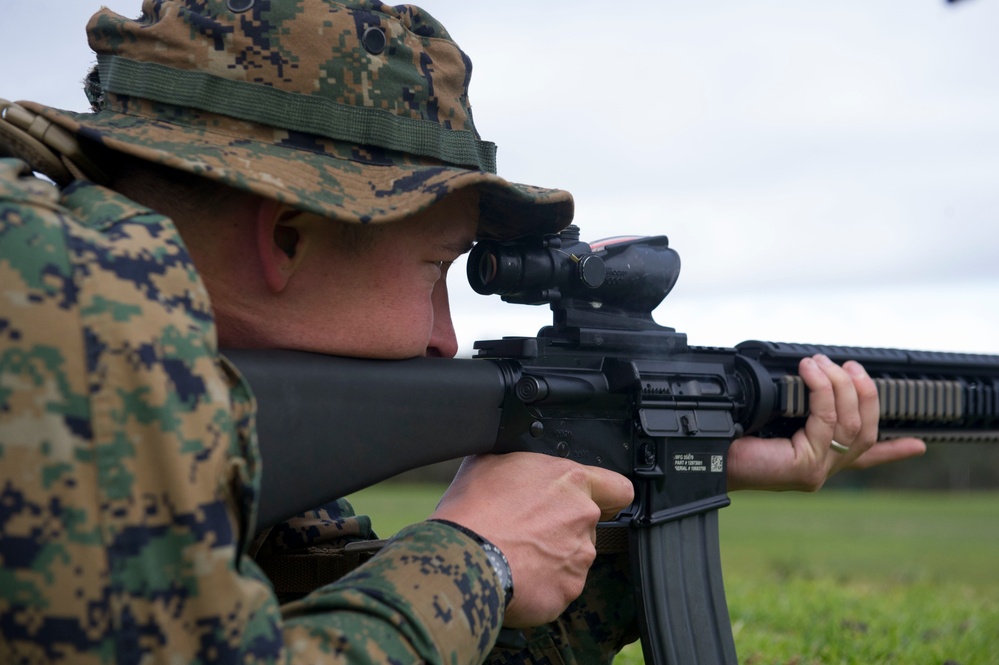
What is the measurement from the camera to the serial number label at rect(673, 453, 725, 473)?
266cm

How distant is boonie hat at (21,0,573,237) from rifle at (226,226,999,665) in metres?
0.36

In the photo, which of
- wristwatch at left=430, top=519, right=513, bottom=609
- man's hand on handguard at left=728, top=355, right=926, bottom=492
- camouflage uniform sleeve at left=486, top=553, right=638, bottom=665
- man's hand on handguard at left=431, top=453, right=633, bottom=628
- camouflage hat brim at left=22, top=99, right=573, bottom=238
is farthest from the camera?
man's hand on handguard at left=728, top=355, right=926, bottom=492

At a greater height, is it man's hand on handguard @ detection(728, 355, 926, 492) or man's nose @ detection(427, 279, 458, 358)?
man's nose @ detection(427, 279, 458, 358)

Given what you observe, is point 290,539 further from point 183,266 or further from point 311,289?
point 183,266

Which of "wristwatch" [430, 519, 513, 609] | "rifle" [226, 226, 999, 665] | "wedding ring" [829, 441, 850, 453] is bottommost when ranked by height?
"wristwatch" [430, 519, 513, 609]

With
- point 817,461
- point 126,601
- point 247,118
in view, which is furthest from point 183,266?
point 817,461

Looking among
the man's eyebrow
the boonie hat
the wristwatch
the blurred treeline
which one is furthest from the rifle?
the blurred treeline

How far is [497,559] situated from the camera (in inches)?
72.7

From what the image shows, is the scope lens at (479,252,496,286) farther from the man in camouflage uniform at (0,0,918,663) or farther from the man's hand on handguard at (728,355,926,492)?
the man's hand on handguard at (728,355,926,492)

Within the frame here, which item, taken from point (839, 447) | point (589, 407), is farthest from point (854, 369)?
point (589, 407)

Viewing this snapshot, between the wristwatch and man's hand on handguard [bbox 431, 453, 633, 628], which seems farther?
man's hand on handguard [bbox 431, 453, 633, 628]

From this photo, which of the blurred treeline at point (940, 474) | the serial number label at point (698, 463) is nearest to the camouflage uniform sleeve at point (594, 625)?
the serial number label at point (698, 463)

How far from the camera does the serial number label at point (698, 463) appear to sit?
2656 millimetres

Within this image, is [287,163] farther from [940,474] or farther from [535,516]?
[940,474]
